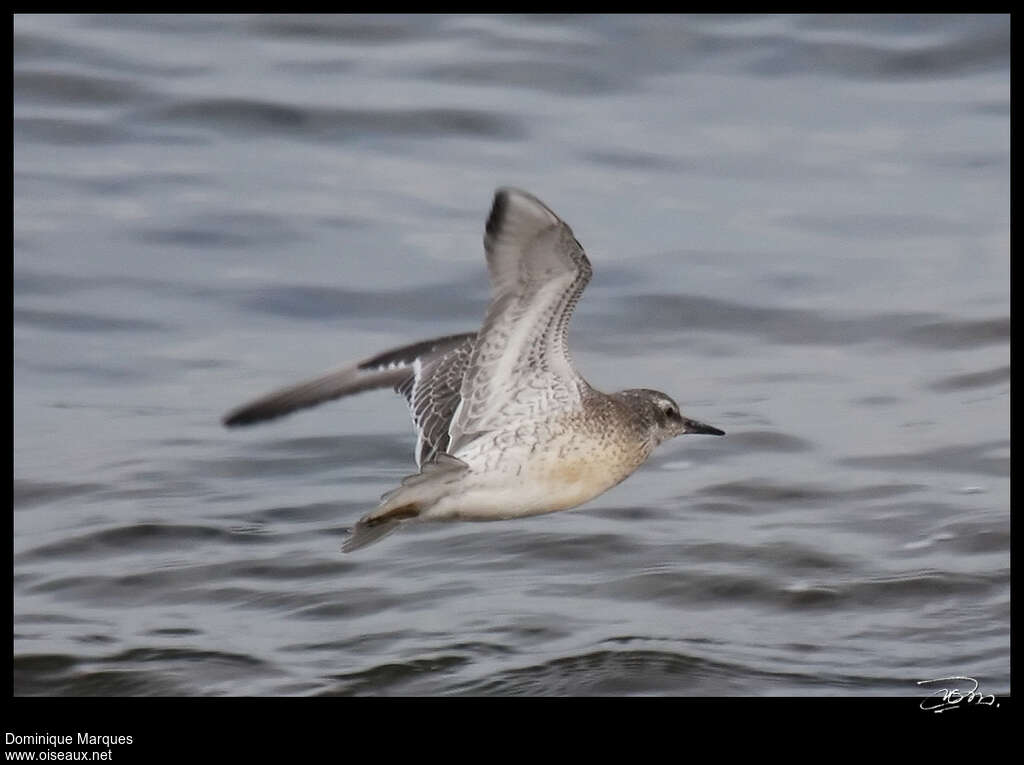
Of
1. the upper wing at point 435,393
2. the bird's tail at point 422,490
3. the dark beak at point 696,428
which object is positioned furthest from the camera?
the dark beak at point 696,428

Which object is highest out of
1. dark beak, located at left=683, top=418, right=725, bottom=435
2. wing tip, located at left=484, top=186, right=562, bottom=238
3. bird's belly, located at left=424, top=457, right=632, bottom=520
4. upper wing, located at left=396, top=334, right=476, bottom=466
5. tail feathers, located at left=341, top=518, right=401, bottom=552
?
wing tip, located at left=484, top=186, right=562, bottom=238

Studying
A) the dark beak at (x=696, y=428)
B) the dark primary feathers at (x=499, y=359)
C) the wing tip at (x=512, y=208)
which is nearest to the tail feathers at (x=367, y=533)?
the dark primary feathers at (x=499, y=359)

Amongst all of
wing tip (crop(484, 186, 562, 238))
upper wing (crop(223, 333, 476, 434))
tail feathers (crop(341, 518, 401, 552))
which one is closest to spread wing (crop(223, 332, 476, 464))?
upper wing (crop(223, 333, 476, 434))

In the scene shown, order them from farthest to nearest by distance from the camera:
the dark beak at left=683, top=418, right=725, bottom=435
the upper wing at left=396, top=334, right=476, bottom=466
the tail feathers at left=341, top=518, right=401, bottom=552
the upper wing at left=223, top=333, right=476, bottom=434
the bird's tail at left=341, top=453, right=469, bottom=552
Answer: the dark beak at left=683, top=418, right=725, bottom=435 → the upper wing at left=223, top=333, right=476, bottom=434 → the upper wing at left=396, top=334, right=476, bottom=466 → the tail feathers at left=341, top=518, right=401, bottom=552 → the bird's tail at left=341, top=453, right=469, bottom=552

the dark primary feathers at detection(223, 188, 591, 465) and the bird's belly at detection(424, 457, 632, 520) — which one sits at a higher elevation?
the dark primary feathers at detection(223, 188, 591, 465)

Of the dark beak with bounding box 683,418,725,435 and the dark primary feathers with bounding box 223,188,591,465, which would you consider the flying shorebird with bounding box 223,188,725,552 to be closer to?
the dark primary feathers with bounding box 223,188,591,465

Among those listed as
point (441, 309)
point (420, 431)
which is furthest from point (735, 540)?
point (441, 309)

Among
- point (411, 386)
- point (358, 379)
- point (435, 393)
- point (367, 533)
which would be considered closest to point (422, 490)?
point (367, 533)

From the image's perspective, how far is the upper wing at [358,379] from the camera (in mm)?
7141

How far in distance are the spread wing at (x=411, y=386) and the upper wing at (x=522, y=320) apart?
354mm

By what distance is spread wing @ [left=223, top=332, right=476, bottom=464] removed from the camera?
687cm

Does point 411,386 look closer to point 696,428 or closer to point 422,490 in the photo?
point 422,490

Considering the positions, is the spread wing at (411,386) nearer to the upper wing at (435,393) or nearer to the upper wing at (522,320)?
the upper wing at (435,393)

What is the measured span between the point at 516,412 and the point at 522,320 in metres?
0.42
